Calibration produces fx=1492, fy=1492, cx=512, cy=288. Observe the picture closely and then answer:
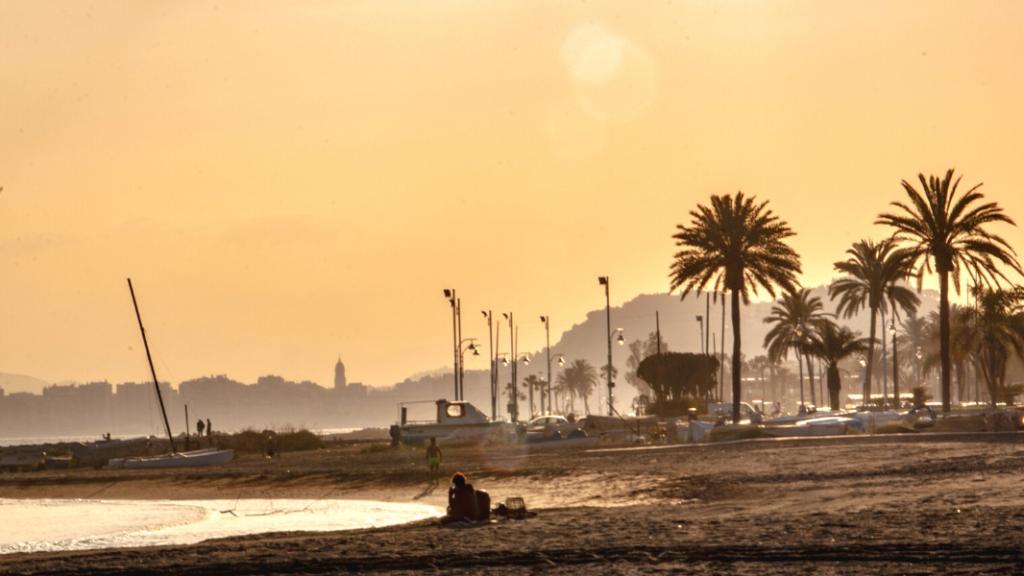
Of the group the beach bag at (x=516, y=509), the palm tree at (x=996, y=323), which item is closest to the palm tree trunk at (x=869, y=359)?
the palm tree at (x=996, y=323)

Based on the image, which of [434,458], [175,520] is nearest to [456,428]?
[434,458]

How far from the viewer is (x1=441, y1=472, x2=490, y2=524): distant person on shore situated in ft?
87.5

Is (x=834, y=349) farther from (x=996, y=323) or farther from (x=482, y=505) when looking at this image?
(x=482, y=505)

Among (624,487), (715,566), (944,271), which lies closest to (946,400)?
(944,271)

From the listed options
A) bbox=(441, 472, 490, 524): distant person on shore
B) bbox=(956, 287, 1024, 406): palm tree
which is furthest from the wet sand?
bbox=(956, 287, 1024, 406): palm tree

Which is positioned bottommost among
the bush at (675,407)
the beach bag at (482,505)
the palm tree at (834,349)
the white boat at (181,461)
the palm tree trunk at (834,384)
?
the white boat at (181,461)

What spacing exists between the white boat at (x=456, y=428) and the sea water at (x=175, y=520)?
27.9 metres

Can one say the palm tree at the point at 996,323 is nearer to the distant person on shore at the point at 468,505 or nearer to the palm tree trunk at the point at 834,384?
the palm tree trunk at the point at 834,384

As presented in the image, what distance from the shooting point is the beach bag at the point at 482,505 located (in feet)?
87.5

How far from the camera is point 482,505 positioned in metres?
26.7

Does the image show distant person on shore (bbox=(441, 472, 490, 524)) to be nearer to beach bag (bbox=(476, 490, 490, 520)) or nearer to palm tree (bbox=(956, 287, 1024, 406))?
beach bag (bbox=(476, 490, 490, 520))

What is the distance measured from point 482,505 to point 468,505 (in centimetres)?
25

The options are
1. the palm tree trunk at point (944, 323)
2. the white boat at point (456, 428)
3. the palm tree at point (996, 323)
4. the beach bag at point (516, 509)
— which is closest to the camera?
the beach bag at point (516, 509)

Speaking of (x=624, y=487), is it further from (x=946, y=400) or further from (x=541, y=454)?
(x=946, y=400)
